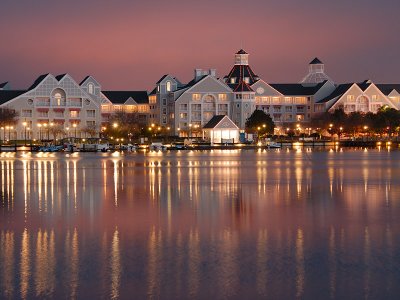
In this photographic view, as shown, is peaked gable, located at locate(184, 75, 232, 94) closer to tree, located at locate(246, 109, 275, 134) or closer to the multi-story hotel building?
the multi-story hotel building

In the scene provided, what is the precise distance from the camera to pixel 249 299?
11.7 metres

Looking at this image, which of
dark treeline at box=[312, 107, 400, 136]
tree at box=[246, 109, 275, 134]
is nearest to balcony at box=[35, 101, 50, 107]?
tree at box=[246, 109, 275, 134]

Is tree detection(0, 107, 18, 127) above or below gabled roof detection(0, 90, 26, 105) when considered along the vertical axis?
below

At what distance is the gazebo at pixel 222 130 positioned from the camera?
100125 millimetres

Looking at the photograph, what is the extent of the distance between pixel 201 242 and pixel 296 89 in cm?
11024

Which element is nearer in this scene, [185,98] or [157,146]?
[157,146]

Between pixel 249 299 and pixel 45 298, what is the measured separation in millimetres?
3231

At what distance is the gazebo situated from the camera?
328 feet

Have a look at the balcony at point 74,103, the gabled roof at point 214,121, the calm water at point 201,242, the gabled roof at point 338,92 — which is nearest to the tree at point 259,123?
the gabled roof at point 214,121

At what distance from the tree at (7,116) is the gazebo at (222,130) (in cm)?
2590

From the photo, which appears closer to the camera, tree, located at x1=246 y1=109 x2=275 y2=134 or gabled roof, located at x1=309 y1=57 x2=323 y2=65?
tree, located at x1=246 y1=109 x2=275 y2=134

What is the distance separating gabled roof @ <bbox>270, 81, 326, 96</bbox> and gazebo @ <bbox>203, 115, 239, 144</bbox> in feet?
79.4

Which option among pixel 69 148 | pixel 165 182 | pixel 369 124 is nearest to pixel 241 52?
pixel 369 124

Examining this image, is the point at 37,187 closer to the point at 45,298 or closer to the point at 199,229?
the point at 199,229
